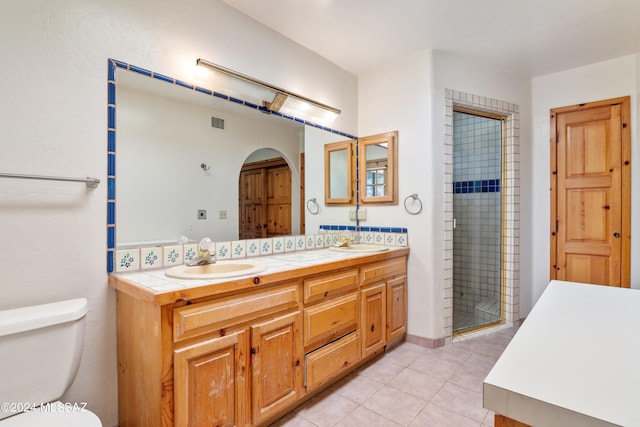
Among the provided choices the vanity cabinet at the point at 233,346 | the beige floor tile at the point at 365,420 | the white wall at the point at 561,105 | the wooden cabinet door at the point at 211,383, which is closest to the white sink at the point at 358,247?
the vanity cabinet at the point at 233,346

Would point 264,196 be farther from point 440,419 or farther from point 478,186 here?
point 478,186

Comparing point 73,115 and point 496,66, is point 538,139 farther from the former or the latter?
point 73,115

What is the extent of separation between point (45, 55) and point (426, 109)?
2428 millimetres

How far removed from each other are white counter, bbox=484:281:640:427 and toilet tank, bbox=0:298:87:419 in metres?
1.44

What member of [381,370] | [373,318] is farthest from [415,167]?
[381,370]

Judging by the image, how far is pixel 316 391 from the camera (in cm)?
195

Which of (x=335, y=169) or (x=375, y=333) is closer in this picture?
(x=375, y=333)

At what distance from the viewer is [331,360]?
1.94 meters

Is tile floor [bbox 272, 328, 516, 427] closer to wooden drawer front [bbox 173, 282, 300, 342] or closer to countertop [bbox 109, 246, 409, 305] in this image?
wooden drawer front [bbox 173, 282, 300, 342]

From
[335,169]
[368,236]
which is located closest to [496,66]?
[335,169]

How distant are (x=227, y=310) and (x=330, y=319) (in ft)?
2.44

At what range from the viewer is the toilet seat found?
104 centimetres

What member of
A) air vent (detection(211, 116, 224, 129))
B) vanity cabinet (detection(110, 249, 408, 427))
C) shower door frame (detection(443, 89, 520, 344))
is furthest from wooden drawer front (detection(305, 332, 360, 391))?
shower door frame (detection(443, 89, 520, 344))

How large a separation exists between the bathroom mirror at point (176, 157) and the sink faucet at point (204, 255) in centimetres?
10
